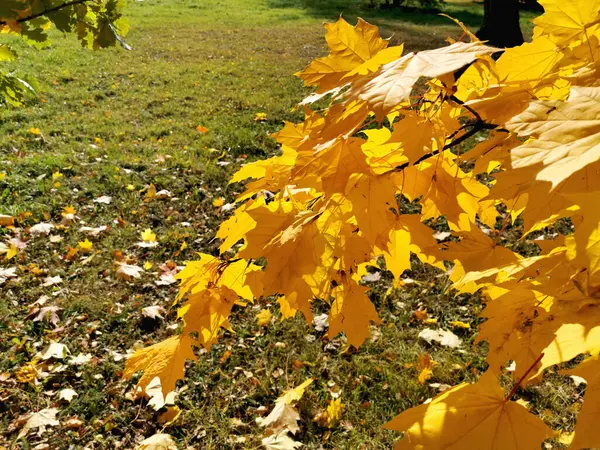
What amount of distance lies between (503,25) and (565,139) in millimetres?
9481

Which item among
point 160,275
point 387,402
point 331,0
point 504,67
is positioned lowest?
point 387,402

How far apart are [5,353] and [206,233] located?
1.86 m

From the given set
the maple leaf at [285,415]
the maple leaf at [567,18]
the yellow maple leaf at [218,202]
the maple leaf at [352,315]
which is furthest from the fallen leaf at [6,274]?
the maple leaf at [567,18]

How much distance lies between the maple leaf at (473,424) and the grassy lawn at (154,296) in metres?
1.27

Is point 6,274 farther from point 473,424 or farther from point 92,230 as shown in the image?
point 473,424

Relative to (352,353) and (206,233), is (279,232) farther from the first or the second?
(206,233)

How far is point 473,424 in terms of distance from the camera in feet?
2.78

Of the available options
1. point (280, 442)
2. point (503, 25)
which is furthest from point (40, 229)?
point (503, 25)

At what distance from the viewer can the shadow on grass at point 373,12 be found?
18234 millimetres

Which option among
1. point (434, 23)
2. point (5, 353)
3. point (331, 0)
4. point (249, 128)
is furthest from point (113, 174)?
point (331, 0)

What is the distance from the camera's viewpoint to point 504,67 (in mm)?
1019

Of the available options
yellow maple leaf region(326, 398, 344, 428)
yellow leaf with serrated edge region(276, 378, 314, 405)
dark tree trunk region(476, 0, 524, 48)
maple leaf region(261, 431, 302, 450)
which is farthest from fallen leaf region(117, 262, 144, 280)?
dark tree trunk region(476, 0, 524, 48)

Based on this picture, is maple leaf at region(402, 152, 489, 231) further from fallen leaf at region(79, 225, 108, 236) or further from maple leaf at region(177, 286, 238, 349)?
fallen leaf at region(79, 225, 108, 236)

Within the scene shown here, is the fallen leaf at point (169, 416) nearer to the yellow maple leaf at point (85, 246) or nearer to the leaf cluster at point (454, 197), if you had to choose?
the leaf cluster at point (454, 197)
